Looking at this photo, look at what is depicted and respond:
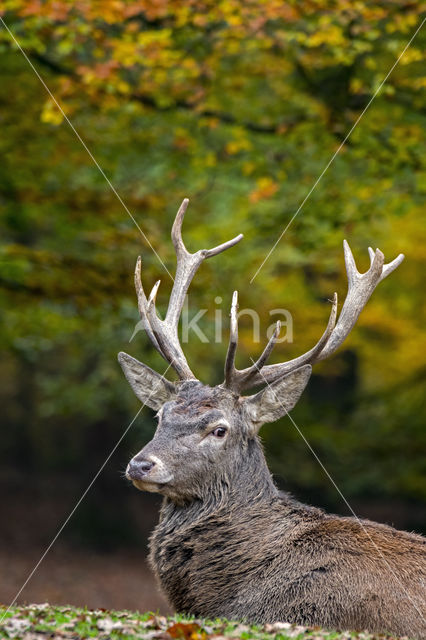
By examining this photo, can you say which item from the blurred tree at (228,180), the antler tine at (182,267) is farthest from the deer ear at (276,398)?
the blurred tree at (228,180)

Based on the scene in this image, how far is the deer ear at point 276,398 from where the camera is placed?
653 centimetres

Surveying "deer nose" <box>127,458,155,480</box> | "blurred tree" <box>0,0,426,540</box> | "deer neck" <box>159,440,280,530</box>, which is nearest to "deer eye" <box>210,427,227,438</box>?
"deer neck" <box>159,440,280,530</box>

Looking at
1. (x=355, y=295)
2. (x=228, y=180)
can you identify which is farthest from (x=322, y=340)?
(x=228, y=180)

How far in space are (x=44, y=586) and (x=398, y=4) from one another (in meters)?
10.4

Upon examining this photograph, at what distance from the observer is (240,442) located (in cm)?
641

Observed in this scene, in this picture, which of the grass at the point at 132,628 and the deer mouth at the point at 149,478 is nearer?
the grass at the point at 132,628

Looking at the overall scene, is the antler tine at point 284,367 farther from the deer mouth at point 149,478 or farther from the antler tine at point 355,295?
the deer mouth at point 149,478

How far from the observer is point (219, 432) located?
6266 millimetres

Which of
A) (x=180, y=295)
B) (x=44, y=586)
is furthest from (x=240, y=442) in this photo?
(x=44, y=586)

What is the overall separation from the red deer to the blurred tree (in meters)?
6.05

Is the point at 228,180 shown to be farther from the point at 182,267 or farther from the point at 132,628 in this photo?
the point at 132,628

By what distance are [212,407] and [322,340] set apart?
0.93 meters

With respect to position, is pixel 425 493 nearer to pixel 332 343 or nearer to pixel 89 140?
pixel 89 140

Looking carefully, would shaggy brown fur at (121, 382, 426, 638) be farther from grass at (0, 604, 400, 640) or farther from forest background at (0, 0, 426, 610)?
forest background at (0, 0, 426, 610)
